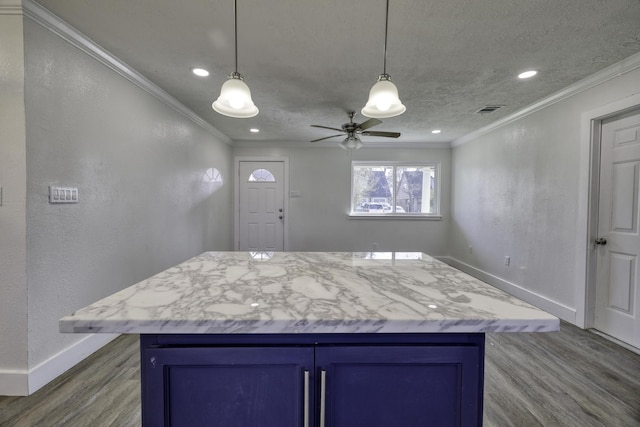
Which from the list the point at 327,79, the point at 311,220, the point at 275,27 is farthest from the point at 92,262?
the point at 311,220

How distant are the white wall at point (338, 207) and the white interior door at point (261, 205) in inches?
8.3

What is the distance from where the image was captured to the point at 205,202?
3961mm

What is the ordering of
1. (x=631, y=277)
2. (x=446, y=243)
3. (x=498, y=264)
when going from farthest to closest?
(x=446, y=243) → (x=498, y=264) → (x=631, y=277)

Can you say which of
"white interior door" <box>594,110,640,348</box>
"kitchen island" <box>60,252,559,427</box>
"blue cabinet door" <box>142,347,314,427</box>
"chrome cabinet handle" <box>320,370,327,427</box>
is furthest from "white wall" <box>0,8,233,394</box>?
"white interior door" <box>594,110,640,348</box>

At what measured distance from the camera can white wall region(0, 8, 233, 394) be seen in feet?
5.17

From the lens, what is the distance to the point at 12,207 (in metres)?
1.56

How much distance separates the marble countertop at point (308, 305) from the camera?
2.38 feet

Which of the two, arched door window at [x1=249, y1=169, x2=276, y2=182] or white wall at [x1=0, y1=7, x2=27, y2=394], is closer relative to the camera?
white wall at [x1=0, y1=7, x2=27, y2=394]

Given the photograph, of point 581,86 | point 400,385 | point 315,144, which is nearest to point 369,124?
point 581,86

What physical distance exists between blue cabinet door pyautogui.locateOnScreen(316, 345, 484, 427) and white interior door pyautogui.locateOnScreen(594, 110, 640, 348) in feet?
8.17

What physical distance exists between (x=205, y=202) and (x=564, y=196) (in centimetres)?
437

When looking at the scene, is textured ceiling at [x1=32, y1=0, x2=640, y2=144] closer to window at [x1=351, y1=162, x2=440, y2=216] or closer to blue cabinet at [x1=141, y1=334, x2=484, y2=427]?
blue cabinet at [x1=141, y1=334, x2=484, y2=427]

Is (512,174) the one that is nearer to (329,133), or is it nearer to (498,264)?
(498,264)

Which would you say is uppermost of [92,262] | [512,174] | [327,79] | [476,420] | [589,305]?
[327,79]
